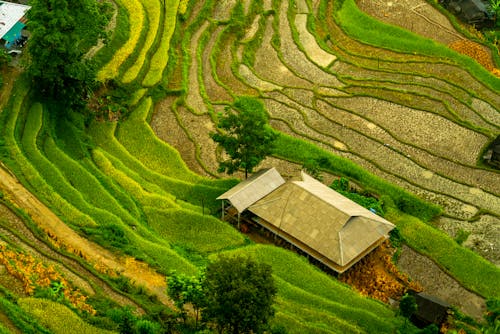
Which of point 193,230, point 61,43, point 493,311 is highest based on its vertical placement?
point 61,43

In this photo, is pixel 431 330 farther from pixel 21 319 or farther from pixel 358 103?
pixel 358 103

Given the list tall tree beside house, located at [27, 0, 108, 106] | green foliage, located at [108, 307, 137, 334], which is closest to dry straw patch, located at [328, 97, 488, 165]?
tall tree beside house, located at [27, 0, 108, 106]

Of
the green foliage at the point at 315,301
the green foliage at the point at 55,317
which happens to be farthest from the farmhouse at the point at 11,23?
the green foliage at the point at 55,317

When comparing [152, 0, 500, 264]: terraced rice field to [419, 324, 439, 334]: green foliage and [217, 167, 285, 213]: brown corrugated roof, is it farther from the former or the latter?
[419, 324, 439, 334]: green foliage

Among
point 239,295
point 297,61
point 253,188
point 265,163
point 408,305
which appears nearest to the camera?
point 239,295

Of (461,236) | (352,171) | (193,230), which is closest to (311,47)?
(352,171)
